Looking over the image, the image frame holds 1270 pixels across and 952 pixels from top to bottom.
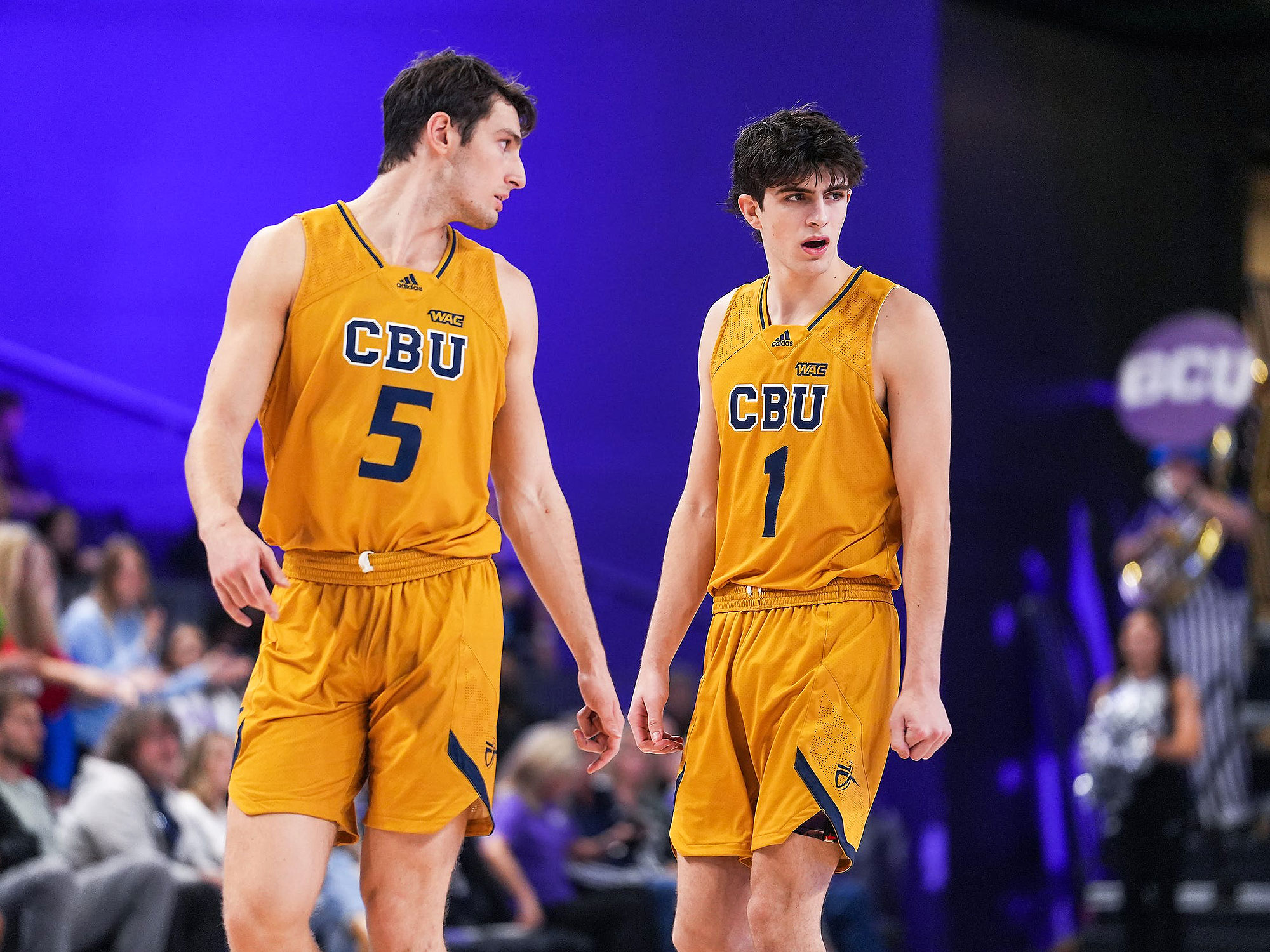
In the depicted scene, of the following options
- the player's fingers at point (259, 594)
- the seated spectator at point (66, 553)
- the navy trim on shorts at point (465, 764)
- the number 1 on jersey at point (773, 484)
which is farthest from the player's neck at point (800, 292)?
the seated spectator at point (66, 553)

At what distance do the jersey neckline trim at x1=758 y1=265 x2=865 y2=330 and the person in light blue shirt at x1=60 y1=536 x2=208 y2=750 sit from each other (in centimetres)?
367

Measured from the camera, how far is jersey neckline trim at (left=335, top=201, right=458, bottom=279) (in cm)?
→ 304

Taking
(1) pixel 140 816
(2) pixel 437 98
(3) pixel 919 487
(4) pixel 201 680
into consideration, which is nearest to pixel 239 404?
(2) pixel 437 98

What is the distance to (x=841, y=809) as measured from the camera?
295cm

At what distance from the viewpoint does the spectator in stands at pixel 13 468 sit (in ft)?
23.1

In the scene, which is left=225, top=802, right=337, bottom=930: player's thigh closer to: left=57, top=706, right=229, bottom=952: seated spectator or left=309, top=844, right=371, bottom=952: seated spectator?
left=57, top=706, right=229, bottom=952: seated spectator

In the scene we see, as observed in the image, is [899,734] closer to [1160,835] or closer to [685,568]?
[685,568]

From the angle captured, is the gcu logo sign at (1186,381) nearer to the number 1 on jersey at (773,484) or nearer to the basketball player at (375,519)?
the number 1 on jersey at (773,484)

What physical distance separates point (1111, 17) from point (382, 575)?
25.6 ft

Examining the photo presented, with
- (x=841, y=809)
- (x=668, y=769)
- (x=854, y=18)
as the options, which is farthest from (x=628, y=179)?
(x=841, y=809)

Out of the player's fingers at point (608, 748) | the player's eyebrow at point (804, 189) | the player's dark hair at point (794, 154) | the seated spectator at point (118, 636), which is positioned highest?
the player's dark hair at point (794, 154)

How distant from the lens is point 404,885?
289 cm

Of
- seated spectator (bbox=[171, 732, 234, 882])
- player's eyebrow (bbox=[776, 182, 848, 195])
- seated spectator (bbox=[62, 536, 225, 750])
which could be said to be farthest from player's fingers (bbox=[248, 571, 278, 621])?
seated spectator (bbox=[62, 536, 225, 750])

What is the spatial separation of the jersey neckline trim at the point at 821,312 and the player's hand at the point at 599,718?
2.57ft
